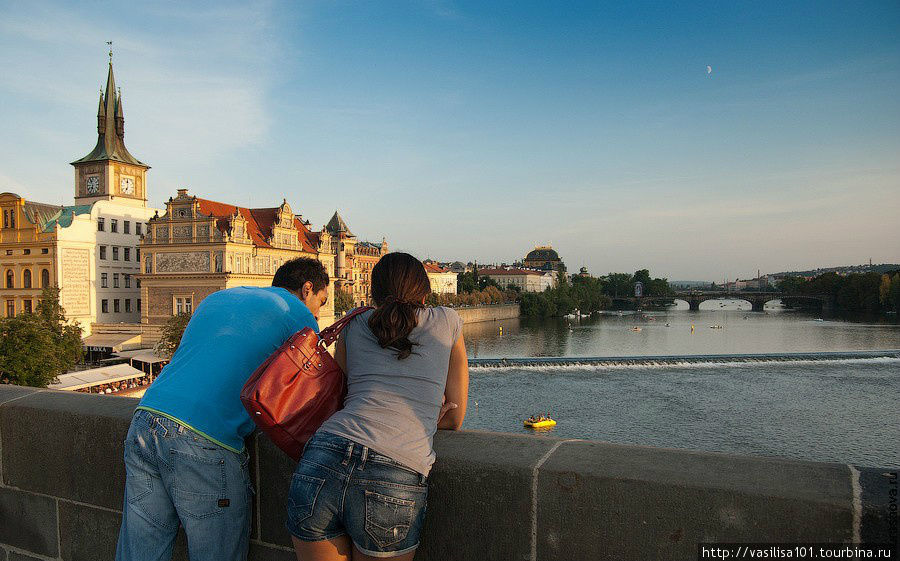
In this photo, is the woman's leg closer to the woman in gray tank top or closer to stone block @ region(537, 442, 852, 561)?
the woman in gray tank top

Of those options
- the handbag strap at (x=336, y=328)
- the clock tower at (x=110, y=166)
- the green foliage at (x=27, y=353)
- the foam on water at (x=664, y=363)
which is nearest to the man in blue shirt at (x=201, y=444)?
the handbag strap at (x=336, y=328)

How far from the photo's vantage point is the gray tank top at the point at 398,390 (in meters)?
1.88

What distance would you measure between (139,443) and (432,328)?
102 centimetres

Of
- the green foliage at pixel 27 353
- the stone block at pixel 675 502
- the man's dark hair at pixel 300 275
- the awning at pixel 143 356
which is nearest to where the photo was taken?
the stone block at pixel 675 502

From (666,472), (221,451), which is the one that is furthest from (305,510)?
(666,472)

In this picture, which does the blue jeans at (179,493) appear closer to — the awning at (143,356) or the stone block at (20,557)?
the stone block at (20,557)

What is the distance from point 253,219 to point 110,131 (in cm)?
1521

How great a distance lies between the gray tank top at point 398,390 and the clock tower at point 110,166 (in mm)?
54685

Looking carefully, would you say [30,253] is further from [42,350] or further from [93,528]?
[93,528]

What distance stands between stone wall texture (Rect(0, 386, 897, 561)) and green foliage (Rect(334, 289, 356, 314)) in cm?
4993

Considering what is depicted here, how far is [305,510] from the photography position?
184cm

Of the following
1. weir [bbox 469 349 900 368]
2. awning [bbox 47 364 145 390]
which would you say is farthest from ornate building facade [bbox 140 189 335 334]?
awning [bbox 47 364 145 390]

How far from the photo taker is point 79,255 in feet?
138

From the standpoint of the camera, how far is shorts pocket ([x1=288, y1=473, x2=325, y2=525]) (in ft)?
6.00
